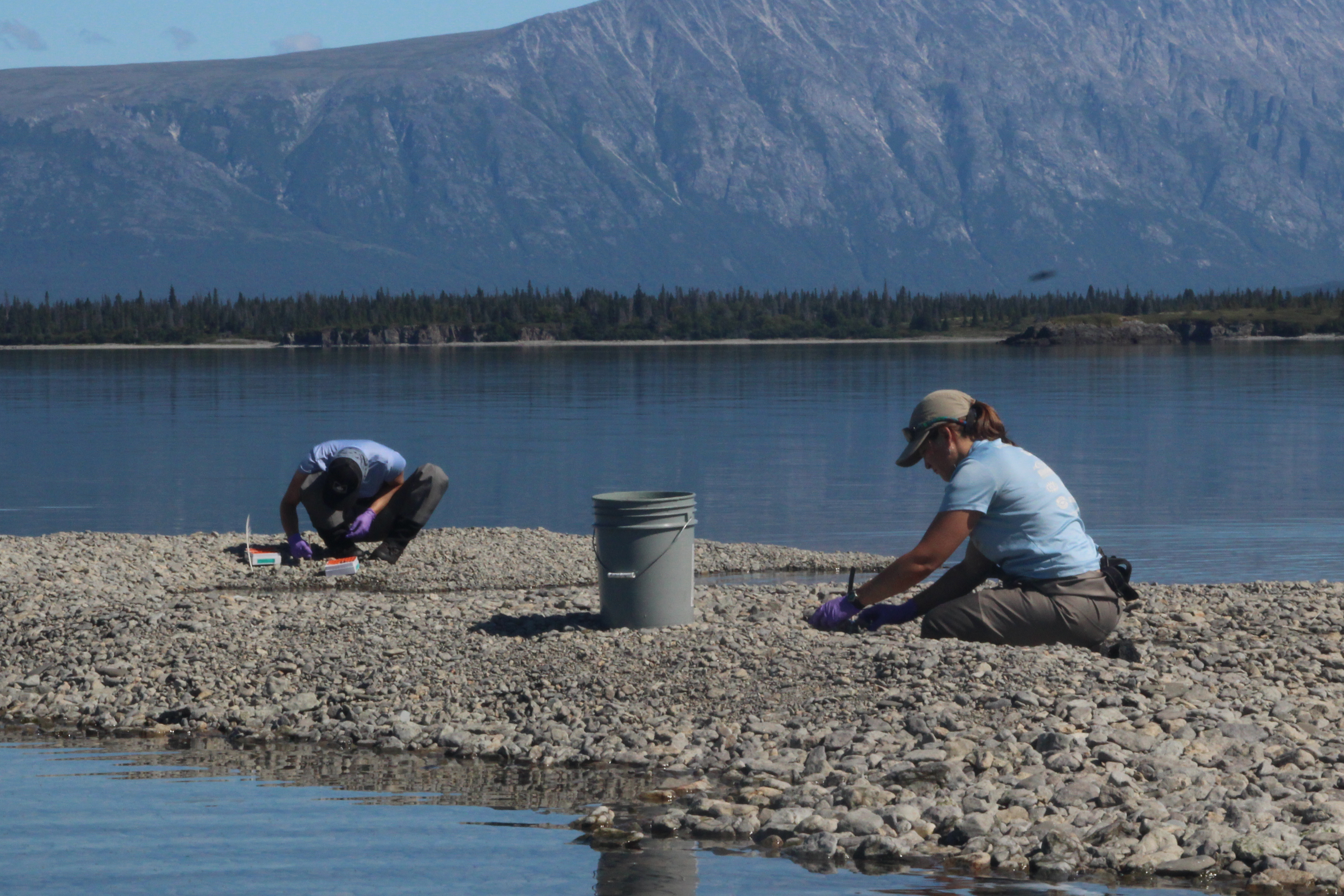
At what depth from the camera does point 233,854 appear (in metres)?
8.48

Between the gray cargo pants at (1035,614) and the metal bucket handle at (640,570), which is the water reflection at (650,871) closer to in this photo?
the gray cargo pants at (1035,614)

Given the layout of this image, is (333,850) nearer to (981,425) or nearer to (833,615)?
(833,615)

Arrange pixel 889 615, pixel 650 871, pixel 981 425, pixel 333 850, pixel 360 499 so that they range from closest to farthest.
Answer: pixel 650 871 → pixel 333 850 → pixel 981 425 → pixel 889 615 → pixel 360 499

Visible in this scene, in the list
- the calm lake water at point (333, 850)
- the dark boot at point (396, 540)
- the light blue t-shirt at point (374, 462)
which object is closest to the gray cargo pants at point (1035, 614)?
the calm lake water at point (333, 850)

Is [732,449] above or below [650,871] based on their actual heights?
below

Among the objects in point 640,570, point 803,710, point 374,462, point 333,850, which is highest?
point 374,462

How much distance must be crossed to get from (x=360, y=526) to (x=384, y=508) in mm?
447

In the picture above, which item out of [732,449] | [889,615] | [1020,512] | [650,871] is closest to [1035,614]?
[1020,512]

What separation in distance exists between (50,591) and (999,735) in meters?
10.8

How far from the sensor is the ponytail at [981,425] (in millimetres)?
11344

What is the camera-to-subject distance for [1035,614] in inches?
471

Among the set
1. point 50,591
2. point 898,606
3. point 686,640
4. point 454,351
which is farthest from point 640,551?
point 454,351

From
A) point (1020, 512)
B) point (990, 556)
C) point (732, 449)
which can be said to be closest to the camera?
point (1020, 512)

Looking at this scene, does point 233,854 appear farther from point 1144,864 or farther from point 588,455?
point 588,455
